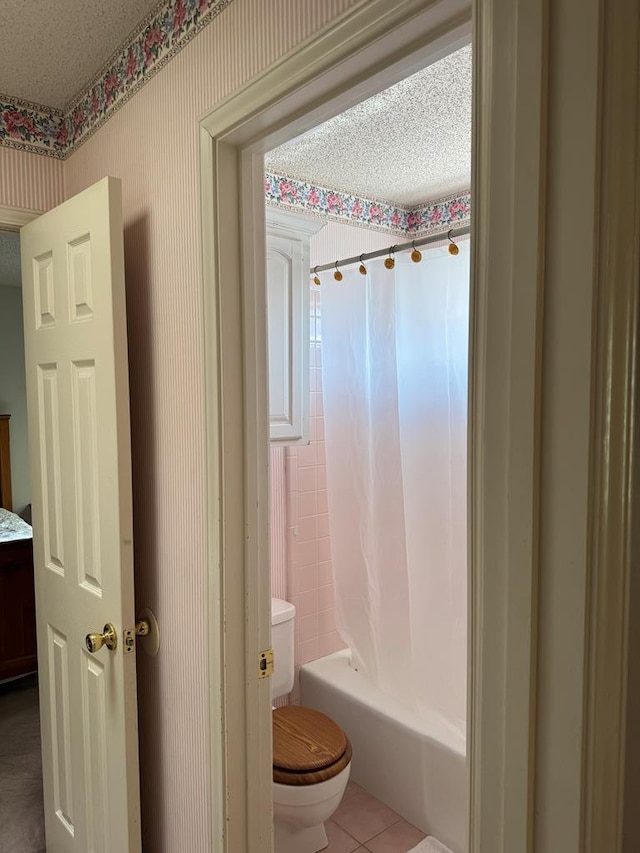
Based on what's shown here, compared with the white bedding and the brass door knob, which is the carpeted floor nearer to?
the white bedding

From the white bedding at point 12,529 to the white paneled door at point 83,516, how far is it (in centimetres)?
154

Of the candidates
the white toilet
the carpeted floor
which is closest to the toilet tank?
the white toilet

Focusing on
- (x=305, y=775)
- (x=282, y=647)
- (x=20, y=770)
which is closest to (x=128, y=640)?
(x=305, y=775)

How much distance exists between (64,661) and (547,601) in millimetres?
1541

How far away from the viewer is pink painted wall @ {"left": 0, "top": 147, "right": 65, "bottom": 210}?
170 centimetres

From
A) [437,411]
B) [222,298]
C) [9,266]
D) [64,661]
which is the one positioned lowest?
[64,661]

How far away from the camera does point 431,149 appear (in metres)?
2.16

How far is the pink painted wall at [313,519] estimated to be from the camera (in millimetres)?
2588

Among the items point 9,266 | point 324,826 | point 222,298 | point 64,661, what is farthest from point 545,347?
point 9,266

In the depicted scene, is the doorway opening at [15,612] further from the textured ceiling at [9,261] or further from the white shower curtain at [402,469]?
the white shower curtain at [402,469]

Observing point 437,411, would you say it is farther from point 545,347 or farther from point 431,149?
point 545,347

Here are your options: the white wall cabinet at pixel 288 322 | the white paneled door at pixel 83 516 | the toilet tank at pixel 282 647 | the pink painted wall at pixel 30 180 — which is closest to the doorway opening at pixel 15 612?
the pink painted wall at pixel 30 180

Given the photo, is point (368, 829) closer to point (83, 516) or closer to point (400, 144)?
point (83, 516)

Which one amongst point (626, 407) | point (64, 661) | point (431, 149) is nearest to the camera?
point (626, 407)
